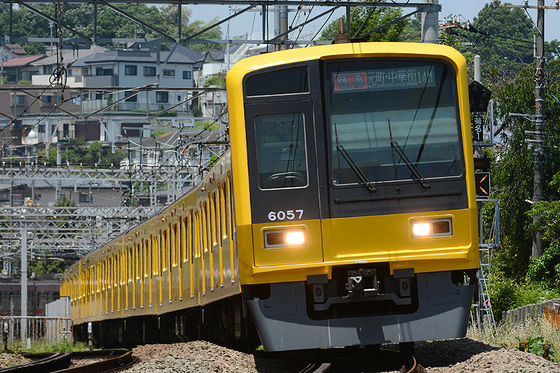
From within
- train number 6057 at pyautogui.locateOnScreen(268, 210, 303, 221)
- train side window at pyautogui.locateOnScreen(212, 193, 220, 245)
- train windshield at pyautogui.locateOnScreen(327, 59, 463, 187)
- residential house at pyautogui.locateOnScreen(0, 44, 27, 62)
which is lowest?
train number 6057 at pyautogui.locateOnScreen(268, 210, 303, 221)

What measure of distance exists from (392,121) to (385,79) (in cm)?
44

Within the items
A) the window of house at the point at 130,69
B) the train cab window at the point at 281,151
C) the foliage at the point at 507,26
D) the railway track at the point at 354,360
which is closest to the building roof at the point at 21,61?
the window of house at the point at 130,69

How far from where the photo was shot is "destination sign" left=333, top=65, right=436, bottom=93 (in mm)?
8375

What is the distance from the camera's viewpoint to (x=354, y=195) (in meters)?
8.20

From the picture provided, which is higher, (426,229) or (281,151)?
(281,151)

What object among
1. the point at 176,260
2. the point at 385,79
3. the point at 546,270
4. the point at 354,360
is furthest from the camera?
the point at 546,270

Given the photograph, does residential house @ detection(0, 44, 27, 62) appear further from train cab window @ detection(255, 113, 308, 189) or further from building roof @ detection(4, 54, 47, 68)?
train cab window @ detection(255, 113, 308, 189)

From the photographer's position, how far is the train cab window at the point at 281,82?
8.42 meters

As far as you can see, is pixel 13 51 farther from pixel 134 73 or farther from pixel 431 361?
pixel 431 361

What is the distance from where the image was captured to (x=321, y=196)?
323 inches

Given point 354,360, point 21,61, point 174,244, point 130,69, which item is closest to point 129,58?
point 130,69

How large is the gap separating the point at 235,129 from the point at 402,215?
1831mm

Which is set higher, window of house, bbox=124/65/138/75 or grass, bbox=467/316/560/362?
window of house, bbox=124/65/138/75

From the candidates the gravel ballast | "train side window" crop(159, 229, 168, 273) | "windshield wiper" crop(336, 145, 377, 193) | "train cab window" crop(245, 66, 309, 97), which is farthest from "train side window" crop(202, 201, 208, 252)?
"windshield wiper" crop(336, 145, 377, 193)
